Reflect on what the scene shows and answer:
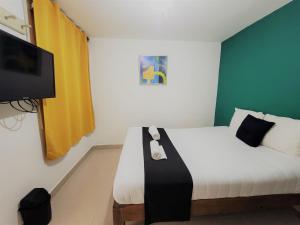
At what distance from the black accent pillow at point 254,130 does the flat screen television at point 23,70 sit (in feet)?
8.28

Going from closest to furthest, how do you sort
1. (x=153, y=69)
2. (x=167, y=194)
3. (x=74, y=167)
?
1. (x=167, y=194)
2. (x=74, y=167)
3. (x=153, y=69)

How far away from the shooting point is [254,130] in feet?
6.39

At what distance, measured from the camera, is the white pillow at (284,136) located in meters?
1.60

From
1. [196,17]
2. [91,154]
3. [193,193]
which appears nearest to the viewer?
[193,193]

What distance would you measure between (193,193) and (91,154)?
8.25ft

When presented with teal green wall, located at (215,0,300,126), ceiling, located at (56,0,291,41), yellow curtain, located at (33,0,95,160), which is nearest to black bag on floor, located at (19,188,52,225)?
yellow curtain, located at (33,0,95,160)

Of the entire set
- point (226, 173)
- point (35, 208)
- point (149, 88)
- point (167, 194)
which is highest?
point (149, 88)

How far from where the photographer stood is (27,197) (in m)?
1.47

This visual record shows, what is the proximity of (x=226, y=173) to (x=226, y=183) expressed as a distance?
9 centimetres

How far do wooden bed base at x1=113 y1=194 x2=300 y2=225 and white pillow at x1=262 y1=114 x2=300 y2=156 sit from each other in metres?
0.48

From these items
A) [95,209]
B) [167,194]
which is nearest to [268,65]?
[167,194]

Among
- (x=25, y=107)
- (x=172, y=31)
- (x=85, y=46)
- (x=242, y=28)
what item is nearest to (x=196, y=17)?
(x=172, y=31)

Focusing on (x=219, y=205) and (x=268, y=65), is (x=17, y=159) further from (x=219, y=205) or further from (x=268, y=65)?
(x=268, y=65)

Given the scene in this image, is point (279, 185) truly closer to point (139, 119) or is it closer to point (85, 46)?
point (139, 119)
